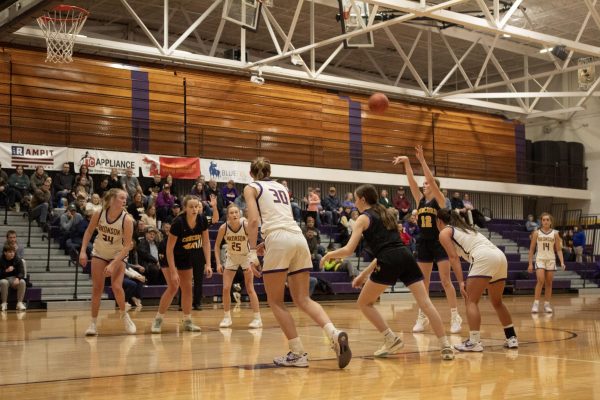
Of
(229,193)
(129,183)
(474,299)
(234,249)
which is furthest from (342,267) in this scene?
(474,299)

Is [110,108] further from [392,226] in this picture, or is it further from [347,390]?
[347,390]

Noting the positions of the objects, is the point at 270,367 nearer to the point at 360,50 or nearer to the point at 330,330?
the point at 330,330

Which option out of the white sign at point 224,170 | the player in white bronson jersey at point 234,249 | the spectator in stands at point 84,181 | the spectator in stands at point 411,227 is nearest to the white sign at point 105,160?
the spectator in stands at point 84,181

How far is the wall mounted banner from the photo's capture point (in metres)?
18.2

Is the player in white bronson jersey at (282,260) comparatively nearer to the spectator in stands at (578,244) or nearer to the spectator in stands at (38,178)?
the spectator in stands at (38,178)

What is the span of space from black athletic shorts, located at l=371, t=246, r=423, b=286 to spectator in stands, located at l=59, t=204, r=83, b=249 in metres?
11.1

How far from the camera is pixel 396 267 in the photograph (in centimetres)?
673

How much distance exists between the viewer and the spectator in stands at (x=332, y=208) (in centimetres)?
2239

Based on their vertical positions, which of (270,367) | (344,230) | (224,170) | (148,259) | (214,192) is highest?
→ (224,170)

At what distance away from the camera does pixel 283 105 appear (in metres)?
24.5

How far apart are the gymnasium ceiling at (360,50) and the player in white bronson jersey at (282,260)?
11.1 metres

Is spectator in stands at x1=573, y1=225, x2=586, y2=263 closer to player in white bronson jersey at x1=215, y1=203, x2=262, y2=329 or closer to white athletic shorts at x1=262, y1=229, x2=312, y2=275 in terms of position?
player in white bronson jersey at x1=215, y1=203, x2=262, y2=329

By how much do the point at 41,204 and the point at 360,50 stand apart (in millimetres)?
15353

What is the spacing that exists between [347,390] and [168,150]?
1759 centimetres
